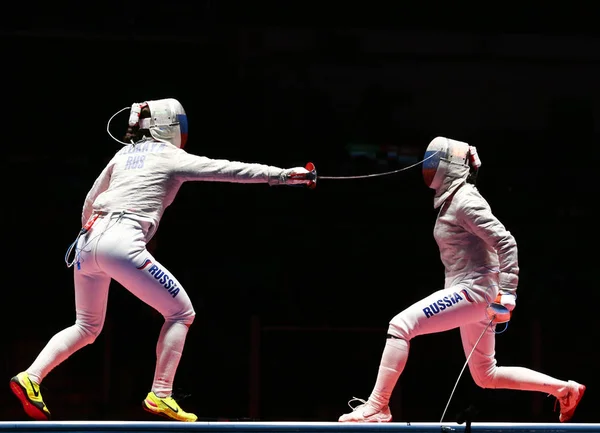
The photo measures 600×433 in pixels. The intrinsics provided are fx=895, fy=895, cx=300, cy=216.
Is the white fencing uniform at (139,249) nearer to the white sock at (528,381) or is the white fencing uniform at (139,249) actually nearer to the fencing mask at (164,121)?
the fencing mask at (164,121)

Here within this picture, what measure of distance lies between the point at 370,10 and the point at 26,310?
281 centimetres

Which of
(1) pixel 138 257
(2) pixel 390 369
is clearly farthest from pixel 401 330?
(1) pixel 138 257

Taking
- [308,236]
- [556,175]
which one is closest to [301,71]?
[308,236]

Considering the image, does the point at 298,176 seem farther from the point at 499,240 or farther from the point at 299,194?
the point at 299,194

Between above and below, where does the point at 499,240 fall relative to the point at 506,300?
above

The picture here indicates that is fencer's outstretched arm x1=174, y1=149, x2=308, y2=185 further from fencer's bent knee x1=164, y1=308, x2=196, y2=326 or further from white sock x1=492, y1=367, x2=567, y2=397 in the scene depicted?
white sock x1=492, y1=367, x2=567, y2=397

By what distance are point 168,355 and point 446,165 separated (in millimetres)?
1388

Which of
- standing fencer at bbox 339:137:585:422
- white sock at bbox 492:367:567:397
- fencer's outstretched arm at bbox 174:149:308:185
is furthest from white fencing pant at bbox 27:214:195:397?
white sock at bbox 492:367:567:397

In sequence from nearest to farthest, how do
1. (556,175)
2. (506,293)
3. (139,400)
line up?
(506,293)
(139,400)
(556,175)

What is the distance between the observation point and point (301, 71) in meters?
5.83

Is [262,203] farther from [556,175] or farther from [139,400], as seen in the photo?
[556,175]

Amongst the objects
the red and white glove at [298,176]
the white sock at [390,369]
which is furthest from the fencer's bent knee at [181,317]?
the white sock at [390,369]

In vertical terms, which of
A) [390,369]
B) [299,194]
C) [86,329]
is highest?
[299,194]

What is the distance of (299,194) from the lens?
18.7 ft
